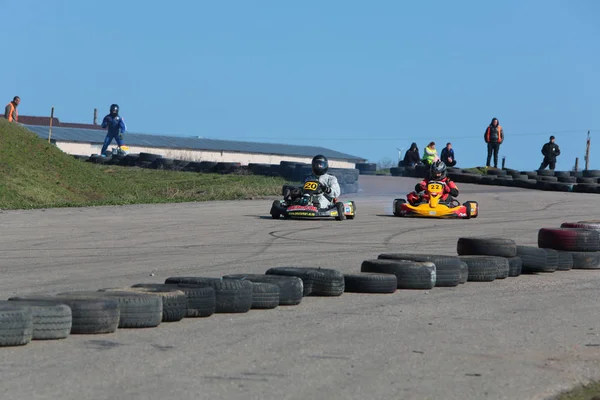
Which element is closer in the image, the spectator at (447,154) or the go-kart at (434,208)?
the go-kart at (434,208)

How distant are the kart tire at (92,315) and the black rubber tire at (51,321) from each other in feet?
0.33

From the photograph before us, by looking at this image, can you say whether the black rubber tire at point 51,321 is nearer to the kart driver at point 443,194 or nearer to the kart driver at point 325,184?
the kart driver at point 325,184

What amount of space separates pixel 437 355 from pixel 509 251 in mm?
4685

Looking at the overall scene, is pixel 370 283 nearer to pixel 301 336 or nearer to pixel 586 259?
pixel 301 336

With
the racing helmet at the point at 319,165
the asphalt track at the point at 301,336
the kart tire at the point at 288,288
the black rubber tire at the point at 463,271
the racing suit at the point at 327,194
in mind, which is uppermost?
the racing helmet at the point at 319,165

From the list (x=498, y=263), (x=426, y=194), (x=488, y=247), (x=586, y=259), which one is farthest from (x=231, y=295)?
(x=426, y=194)

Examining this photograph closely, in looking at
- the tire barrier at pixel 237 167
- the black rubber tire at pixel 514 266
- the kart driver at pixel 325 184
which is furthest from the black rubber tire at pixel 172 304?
the tire barrier at pixel 237 167

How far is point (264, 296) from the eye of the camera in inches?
308

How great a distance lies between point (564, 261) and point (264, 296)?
4.57 metres

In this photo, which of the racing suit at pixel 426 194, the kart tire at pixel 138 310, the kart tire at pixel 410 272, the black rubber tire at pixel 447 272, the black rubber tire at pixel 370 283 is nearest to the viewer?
the kart tire at pixel 138 310

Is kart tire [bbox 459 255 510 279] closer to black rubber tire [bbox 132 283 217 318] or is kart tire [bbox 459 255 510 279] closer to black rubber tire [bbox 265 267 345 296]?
black rubber tire [bbox 265 267 345 296]

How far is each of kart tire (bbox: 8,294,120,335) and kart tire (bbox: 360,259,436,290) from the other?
3.23 m

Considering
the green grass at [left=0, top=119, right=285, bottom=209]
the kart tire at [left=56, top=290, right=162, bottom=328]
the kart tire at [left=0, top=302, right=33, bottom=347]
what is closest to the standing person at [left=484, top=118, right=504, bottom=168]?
the green grass at [left=0, top=119, right=285, bottom=209]

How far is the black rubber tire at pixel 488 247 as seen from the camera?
35.8 feet
